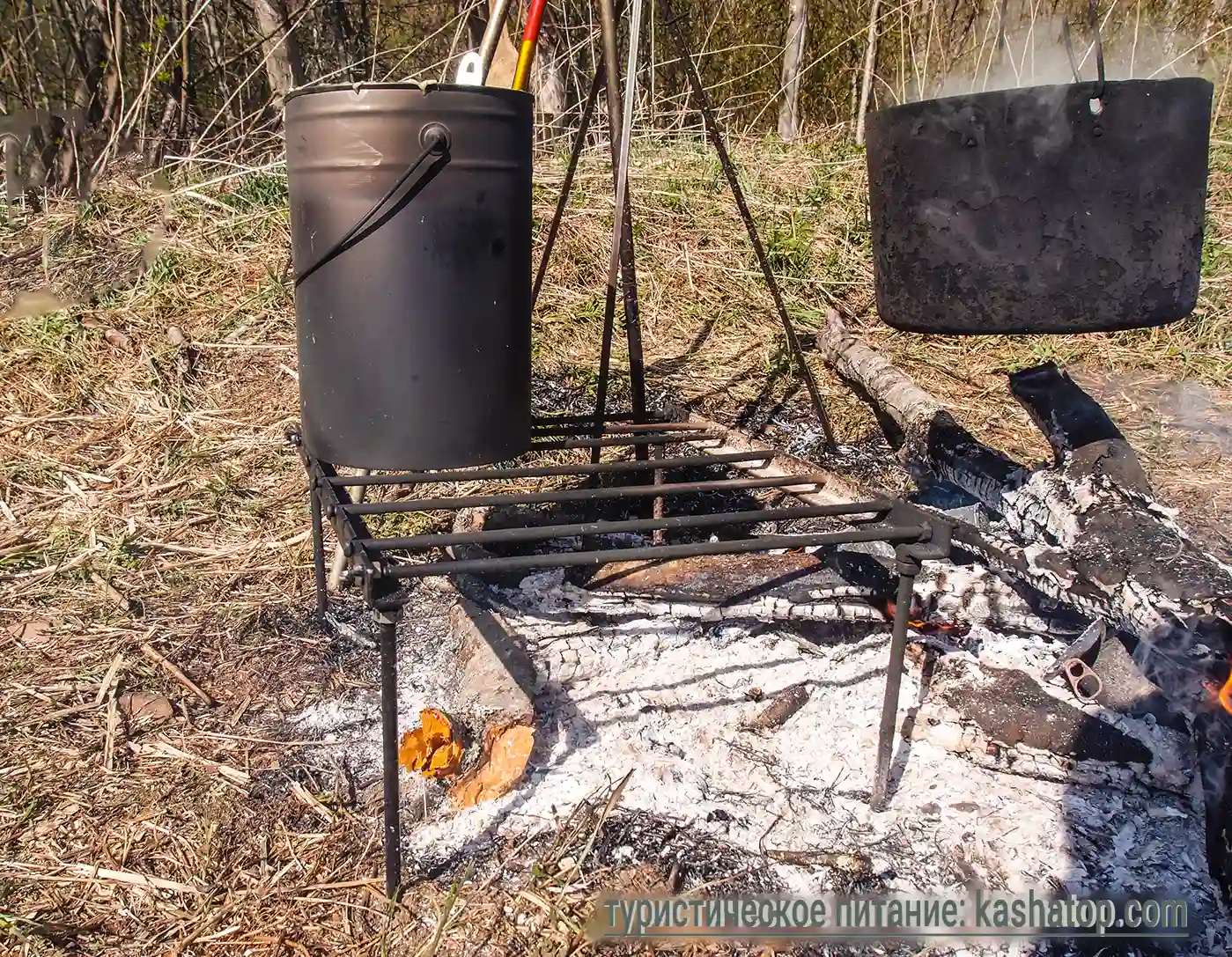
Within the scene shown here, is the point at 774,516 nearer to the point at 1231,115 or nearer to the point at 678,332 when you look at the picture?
the point at 678,332

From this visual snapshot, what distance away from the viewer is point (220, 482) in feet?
10.6

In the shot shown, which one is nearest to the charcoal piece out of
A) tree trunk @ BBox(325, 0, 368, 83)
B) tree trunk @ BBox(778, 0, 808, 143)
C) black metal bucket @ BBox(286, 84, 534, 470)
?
black metal bucket @ BBox(286, 84, 534, 470)

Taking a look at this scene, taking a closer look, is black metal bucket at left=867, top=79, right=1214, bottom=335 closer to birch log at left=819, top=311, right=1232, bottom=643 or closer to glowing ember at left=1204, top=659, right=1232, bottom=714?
birch log at left=819, top=311, right=1232, bottom=643

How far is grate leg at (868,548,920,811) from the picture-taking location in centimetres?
186

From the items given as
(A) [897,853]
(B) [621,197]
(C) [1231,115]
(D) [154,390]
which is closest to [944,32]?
(C) [1231,115]

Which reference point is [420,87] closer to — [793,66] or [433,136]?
[433,136]

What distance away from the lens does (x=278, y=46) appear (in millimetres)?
5387

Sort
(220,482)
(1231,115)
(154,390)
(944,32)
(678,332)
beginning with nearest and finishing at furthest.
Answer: (220,482), (154,390), (678,332), (944,32), (1231,115)

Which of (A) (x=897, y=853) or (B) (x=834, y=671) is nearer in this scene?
(A) (x=897, y=853)

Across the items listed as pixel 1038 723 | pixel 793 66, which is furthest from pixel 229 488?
pixel 793 66

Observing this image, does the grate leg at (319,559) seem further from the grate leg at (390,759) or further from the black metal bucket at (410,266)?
the grate leg at (390,759)

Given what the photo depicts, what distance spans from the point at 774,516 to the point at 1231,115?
6960 millimetres

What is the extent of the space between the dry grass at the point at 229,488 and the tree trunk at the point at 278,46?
4.05 ft

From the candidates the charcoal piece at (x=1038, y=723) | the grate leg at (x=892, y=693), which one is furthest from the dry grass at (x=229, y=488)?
the charcoal piece at (x=1038, y=723)
